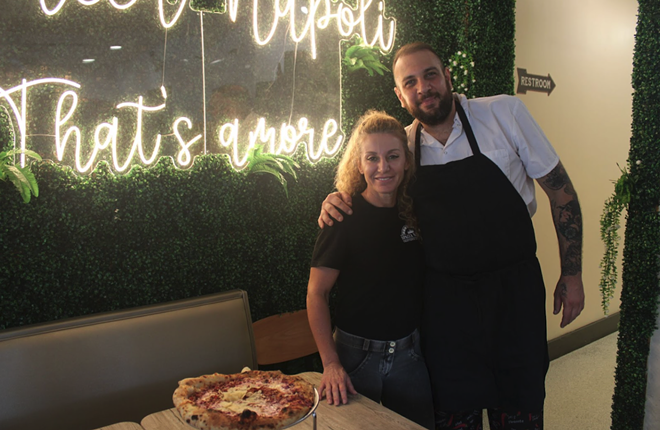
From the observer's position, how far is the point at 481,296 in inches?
81.9

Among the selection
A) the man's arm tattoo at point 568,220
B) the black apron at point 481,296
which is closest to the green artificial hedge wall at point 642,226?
the man's arm tattoo at point 568,220

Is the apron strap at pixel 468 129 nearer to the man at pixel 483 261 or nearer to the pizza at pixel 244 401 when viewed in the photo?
the man at pixel 483 261

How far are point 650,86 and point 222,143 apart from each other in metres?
2.18

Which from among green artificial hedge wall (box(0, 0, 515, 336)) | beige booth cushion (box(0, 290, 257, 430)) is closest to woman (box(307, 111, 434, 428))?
beige booth cushion (box(0, 290, 257, 430))

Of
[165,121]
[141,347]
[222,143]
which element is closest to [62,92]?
[165,121]

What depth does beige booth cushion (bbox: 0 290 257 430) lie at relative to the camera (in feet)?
A: 5.82

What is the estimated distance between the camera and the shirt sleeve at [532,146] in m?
2.20

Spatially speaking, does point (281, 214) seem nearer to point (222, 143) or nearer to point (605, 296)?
point (222, 143)

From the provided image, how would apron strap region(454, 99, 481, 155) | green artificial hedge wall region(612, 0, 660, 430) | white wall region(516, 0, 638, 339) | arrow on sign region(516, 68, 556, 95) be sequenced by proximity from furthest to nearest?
white wall region(516, 0, 638, 339) → arrow on sign region(516, 68, 556, 95) → green artificial hedge wall region(612, 0, 660, 430) → apron strap region(454, 99, 481, 155)

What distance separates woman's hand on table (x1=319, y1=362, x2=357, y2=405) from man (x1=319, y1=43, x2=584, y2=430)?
0.52 m

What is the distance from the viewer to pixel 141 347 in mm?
2000

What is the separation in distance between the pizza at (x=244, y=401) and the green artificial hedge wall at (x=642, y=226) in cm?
205

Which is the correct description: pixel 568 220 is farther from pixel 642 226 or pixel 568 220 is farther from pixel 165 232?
pixel 165 232

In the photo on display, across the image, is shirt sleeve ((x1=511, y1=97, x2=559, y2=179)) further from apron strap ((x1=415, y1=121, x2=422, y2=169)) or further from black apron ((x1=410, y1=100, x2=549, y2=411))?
apron strap ((x1=415, y1=121, x2=422, y2=169))
